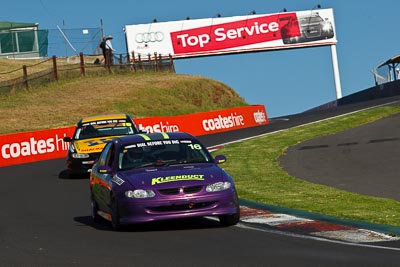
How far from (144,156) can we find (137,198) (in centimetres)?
125

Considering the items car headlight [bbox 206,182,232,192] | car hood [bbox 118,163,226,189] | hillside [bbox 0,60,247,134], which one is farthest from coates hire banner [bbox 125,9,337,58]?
car headlight [bbox 206,182,232,192]

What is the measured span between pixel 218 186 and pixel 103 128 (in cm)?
1281

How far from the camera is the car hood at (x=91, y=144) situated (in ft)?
82.0

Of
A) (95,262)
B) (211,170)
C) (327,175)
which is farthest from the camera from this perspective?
(327,175)

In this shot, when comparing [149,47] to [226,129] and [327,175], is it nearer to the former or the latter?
[226,129]

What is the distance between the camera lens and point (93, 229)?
14.1m

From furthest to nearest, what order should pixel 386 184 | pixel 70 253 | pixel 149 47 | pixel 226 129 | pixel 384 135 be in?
1. pixel 149 47
2. pixel 226 129
3. pixel 384 135
4. pixel 386 184
5. pixel 70 253

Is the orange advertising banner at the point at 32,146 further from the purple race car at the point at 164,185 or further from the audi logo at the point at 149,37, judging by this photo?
the audi logo at the point at 149,37

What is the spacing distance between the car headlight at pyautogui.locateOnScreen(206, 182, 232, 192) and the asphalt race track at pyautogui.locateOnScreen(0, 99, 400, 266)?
1.63 feet

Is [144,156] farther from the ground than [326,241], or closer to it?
farther from the ground

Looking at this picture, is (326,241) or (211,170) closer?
(326,241)

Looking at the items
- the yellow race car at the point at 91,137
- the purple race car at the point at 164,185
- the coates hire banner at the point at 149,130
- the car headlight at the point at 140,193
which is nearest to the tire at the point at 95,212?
the purple race car at the point at 164,185

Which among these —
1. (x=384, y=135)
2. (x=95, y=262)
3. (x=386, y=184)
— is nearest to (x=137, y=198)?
(x=95, y=262)

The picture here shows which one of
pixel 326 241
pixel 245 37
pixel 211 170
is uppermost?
pixel 245 37
